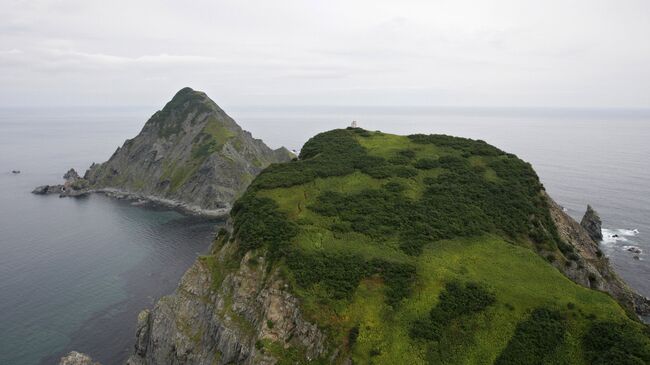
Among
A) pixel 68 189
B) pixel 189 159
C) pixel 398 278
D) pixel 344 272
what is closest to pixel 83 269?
pixel 344 272

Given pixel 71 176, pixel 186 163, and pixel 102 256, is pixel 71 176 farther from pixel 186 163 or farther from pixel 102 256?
pixel 102 256

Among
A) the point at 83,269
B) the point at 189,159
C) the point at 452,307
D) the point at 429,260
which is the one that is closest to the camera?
the point at 452,307

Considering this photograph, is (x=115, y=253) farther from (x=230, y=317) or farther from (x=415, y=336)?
(x=415, y=336)

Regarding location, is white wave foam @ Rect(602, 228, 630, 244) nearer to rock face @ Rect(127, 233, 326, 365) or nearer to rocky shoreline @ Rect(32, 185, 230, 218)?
rock face @ Rect(127, 233, 326, 365)

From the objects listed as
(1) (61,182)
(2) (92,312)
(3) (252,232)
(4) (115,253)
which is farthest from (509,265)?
(1) (61,182)

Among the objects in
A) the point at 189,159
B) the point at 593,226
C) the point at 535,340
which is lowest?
the point at 593,226

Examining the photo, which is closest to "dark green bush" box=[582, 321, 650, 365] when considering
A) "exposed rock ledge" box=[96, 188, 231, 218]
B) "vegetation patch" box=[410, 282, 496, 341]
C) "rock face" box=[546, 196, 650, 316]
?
"vegetation patch" box=[410, 282, 496, 341]

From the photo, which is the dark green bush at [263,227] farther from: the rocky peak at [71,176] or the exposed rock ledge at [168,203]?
the rocky peak at [71,176]
